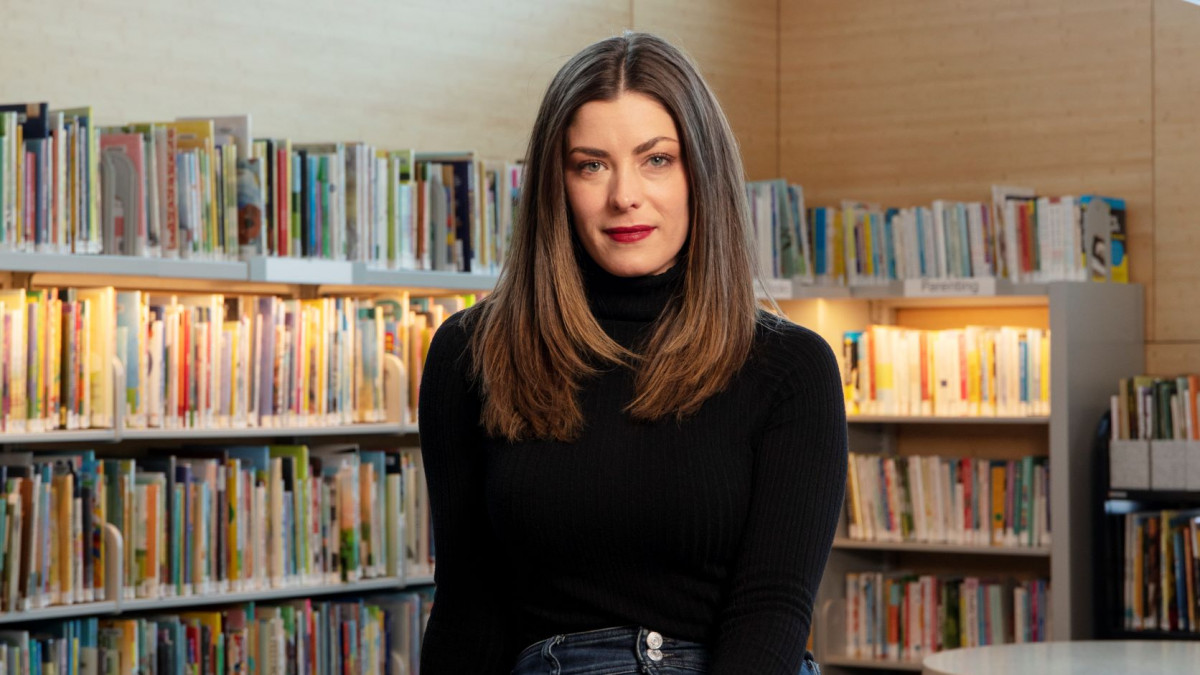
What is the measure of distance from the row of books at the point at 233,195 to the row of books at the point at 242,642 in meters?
0.95

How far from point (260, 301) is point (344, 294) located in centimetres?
55

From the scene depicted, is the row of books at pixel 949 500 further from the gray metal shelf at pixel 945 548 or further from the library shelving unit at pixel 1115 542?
the library shelving unit at pixel 1115 542

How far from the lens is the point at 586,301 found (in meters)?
1.59

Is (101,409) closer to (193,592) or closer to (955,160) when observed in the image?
(193,592)

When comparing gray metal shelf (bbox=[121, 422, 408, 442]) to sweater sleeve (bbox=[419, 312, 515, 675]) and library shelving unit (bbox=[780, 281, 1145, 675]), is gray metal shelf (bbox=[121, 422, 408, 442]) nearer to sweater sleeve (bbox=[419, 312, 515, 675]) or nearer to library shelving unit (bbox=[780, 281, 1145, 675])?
library shelving unit (bbox=[780, 281, 1145, 675])

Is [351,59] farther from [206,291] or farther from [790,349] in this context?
[790,349]

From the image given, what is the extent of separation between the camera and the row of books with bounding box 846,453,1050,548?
5379 millimetres

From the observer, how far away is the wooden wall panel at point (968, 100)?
18.9 feet

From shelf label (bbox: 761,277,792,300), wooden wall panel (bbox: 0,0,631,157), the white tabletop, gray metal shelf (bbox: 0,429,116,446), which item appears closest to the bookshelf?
gray metal shelf (bbox: 0,429,116,446)

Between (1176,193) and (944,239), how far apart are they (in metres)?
0.87

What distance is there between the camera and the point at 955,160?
6145mm

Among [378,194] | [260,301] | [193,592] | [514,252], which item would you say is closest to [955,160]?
[378,194]

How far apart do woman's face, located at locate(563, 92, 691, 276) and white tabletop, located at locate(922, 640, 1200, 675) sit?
2.18m

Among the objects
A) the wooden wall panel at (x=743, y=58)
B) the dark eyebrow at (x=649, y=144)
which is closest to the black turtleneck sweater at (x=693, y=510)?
the dark eyebrow at (x=649, y=144)
